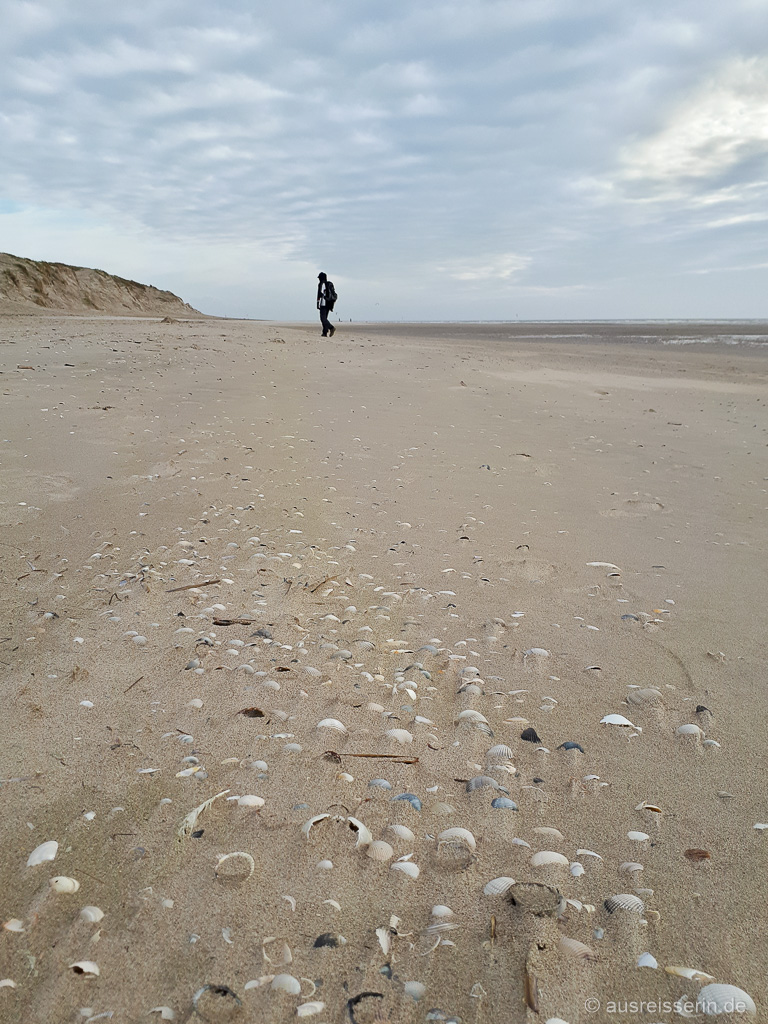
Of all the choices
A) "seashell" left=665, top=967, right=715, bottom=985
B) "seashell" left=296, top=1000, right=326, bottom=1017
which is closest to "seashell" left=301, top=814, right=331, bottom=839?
"seashell" left=296, top=1000, right=326, bottom=1017

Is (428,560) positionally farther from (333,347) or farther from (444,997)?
(333,347)

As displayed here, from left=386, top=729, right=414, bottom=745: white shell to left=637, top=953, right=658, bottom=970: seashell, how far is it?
1.11m

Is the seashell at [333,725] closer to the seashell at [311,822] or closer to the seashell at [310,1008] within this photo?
the seashell at [311,822]

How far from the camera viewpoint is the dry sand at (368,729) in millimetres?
1710

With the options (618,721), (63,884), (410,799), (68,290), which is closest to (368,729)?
(410,799)

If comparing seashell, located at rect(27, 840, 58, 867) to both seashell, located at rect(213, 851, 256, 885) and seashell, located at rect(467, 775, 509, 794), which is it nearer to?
seashell, located at rect(213, 851, 256, 885)

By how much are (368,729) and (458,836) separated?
0.66 m

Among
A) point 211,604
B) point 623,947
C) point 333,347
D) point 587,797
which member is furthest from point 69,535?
point 333,347

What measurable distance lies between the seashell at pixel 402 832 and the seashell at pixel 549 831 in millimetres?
445

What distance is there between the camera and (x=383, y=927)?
1812mm

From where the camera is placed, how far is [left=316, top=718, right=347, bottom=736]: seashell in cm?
264

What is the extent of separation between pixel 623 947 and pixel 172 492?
4.74 metres

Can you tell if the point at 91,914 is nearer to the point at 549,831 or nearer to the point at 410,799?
the point at 410,799

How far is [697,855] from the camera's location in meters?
2.03
